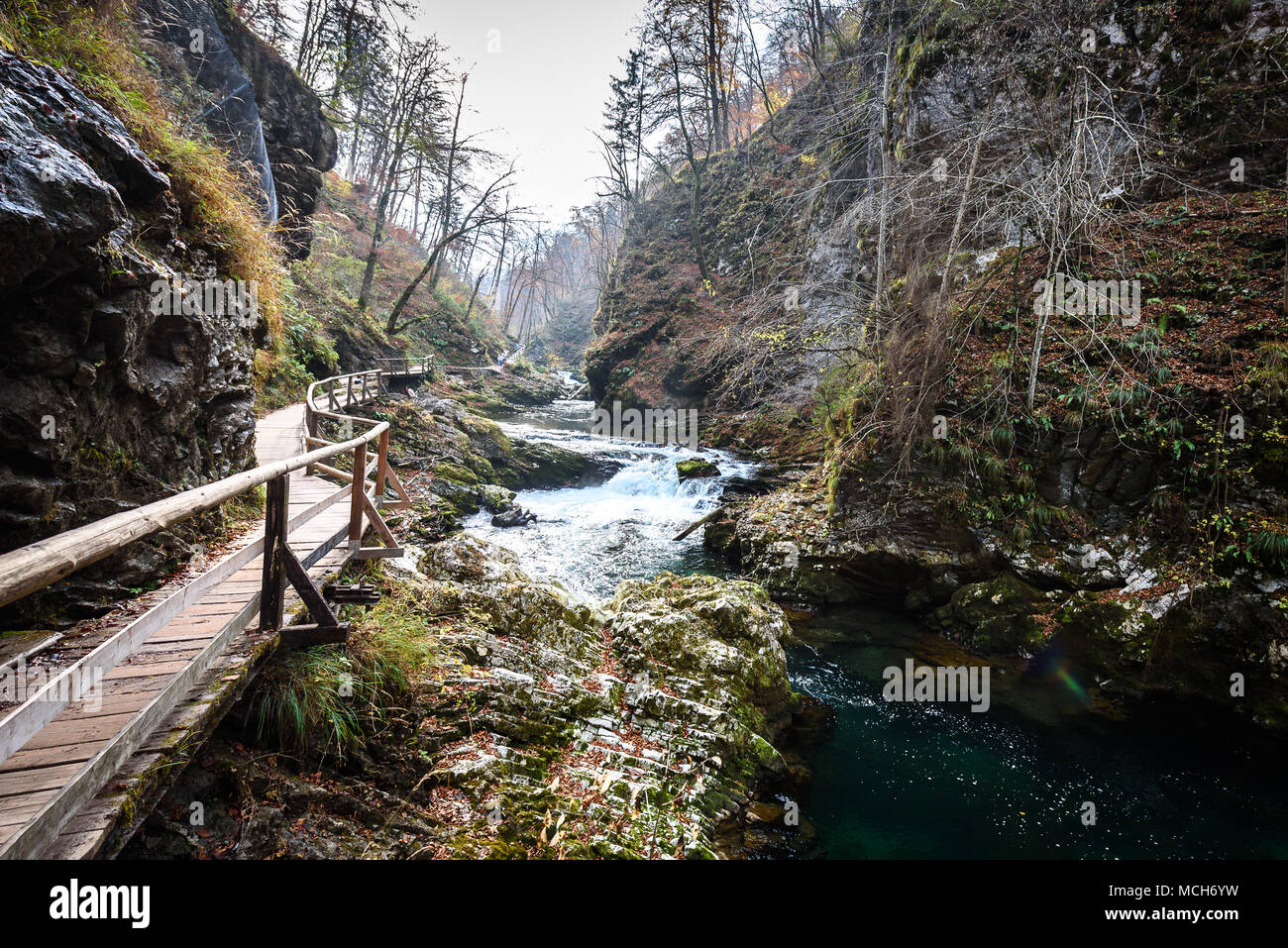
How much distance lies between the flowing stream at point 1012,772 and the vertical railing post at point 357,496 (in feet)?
16.4

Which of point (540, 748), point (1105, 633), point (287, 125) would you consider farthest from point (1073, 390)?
point (287, 125)

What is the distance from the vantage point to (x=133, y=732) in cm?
204

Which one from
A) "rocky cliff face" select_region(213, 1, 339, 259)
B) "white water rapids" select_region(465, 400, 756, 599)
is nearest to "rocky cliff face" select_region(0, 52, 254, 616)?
"white water rapids" select_region(465, 400, 756, 599)

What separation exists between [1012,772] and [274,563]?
720 cm

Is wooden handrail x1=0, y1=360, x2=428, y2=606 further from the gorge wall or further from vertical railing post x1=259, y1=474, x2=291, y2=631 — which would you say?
the gorge wall

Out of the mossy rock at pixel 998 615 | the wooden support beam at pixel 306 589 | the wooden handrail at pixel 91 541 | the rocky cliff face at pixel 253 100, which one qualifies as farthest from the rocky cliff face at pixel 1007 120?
the rocky cliff face at pixel 253 100

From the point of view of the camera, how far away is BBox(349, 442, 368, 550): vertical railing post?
4617 mm

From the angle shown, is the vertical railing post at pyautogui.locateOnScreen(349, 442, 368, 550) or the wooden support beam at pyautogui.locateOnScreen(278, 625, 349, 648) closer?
the wooden support beam at pyautogui.locateOnScreen(278, 625, 349, 648)

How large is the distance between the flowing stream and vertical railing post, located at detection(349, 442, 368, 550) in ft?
16.4

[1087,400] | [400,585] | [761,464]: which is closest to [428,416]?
[761,464]

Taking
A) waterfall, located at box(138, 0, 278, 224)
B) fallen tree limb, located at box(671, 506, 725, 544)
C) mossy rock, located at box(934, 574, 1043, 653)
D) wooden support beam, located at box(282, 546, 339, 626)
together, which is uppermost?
waterfall, located at box(138, 0, 278, 224)

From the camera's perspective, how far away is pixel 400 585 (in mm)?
4902
